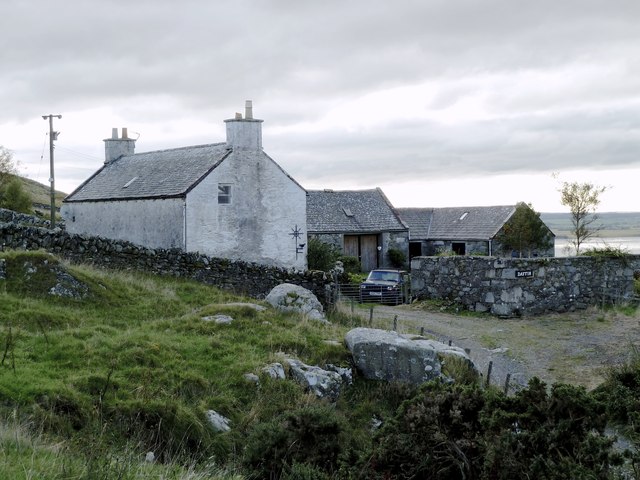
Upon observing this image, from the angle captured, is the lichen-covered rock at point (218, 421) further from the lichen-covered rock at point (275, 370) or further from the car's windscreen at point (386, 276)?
the car's windscreen at point (386, 276)

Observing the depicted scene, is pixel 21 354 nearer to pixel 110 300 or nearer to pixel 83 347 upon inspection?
pixel 83 347

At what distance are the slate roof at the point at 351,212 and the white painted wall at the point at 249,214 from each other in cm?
1131

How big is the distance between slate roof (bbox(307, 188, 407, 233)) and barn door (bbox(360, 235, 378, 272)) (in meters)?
0.80

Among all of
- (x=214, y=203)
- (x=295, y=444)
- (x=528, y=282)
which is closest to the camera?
(x=295, y=444)

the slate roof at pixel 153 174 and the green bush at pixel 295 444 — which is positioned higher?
the slate roof at pixel 153 174

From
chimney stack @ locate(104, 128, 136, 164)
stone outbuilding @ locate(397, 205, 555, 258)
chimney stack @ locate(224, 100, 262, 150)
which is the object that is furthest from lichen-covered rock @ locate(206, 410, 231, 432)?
stone outbuilding @ locate(397, 205, 555, 258)

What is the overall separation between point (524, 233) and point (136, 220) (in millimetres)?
24763

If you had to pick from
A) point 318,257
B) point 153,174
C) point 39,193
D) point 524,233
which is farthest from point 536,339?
point 39,193

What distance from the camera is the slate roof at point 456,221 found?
46094 mm

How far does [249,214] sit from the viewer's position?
30359 mm

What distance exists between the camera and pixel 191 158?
31.2 m

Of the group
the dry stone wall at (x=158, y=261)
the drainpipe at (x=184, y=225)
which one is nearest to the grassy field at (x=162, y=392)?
the dry stone wall at (x=158, y=261)

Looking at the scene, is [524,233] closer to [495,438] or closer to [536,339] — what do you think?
[536,339]

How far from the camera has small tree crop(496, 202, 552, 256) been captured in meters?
44.2
